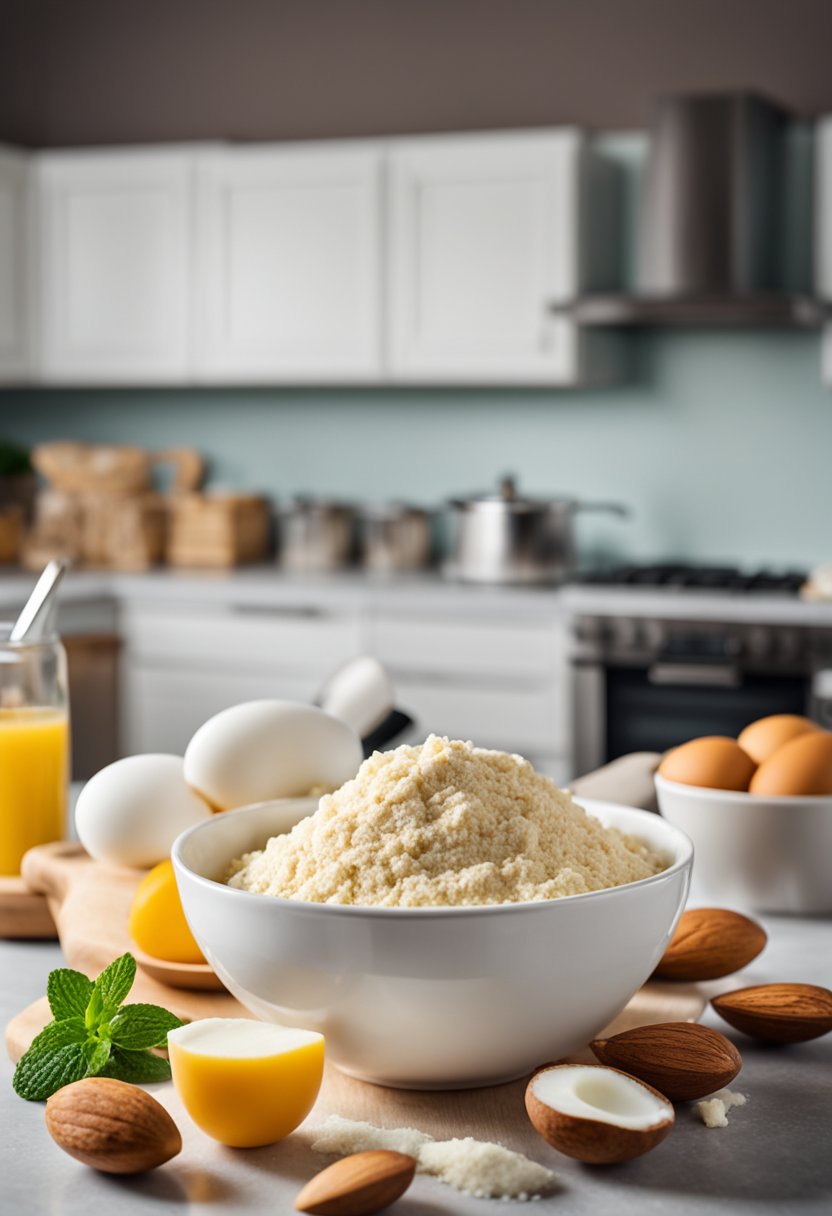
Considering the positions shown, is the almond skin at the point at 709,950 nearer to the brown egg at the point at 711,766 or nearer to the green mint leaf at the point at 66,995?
the brown egg at the point at 711,766

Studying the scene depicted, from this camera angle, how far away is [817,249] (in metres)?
3.57

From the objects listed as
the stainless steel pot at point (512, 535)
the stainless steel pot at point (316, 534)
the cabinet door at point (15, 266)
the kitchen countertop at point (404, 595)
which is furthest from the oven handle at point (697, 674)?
the cabinet door at point (15, 266)

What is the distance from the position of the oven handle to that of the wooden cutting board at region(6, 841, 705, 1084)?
2.18m

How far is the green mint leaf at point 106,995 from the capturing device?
2.84ft

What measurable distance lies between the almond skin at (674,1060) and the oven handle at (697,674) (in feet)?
8.05

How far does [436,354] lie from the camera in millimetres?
3803

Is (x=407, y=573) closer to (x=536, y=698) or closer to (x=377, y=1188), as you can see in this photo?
(x=536, y=698)

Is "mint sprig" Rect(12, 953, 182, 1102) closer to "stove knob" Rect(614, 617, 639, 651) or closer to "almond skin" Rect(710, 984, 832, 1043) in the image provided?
"almond skin" Rect(710, 984, 832, 1043)

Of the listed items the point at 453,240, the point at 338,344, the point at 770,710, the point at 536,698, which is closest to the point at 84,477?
the point at 338,344

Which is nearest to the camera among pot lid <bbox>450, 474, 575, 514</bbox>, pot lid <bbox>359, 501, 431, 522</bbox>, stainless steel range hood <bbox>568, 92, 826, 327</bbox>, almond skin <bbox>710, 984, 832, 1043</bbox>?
almond skin <bbox>710, 984, 832, 1043</bbox>

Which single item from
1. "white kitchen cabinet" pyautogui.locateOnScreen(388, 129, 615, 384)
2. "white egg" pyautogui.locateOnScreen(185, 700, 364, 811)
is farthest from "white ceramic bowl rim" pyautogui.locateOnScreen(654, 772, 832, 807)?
"white kitchen cabinet" pyautogui.locateOnScreen(388, 129, 615, 384)

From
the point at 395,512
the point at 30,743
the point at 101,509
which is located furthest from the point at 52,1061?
the point at 101,509

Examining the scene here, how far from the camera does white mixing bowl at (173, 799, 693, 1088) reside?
788 mm

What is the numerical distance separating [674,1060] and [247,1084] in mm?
241
